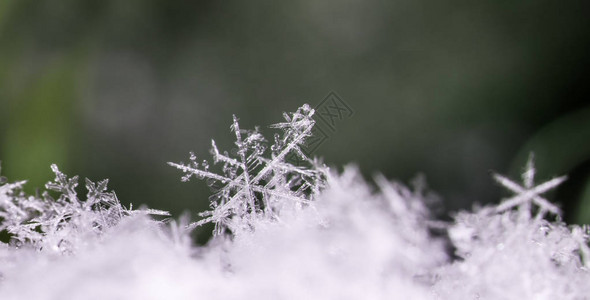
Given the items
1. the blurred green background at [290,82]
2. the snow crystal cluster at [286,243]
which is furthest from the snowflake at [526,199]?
the blurred green background at [290,82]

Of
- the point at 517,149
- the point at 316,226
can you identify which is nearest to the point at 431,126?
the point at 517,149

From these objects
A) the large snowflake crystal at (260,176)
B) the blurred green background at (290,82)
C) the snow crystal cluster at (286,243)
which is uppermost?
the blurred green background at (290,82)

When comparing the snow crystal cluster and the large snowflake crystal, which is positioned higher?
the large snowflake crystal

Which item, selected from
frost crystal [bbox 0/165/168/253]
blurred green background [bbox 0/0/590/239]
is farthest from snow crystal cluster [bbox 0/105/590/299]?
blurred green background [bbox 0/0/590/239]

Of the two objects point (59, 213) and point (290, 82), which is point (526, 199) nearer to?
point (59, 213)

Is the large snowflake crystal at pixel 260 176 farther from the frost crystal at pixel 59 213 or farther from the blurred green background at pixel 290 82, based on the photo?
the blurred green background at pixel 290 82

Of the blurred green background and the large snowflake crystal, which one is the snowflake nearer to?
the large snowflake crystal
